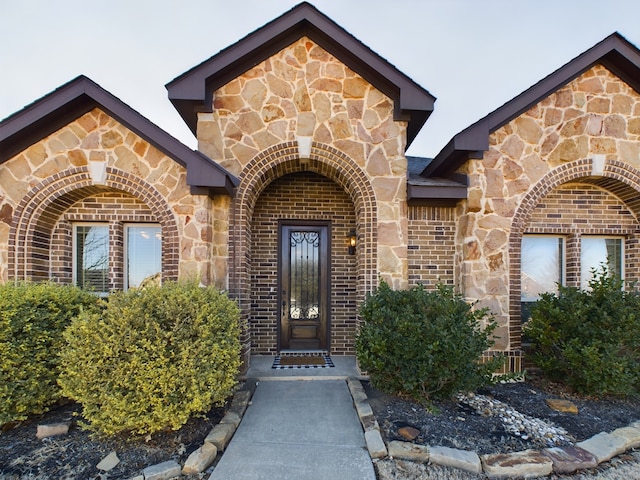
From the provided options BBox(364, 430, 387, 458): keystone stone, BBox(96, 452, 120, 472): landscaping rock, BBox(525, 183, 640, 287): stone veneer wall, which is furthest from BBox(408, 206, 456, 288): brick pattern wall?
BBox(96, 452, 120, 472): landscaping rock

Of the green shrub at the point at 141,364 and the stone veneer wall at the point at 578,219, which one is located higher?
the stone veneer wall at the point at 578,219

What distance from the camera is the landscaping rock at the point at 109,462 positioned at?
303 centimetres

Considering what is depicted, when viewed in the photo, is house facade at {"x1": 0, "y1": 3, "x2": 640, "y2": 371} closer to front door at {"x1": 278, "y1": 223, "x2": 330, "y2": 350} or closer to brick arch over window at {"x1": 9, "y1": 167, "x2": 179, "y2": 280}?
brick arch over window at {"x1": 9, "y1": 167, "x2": 179, "y2": 280}

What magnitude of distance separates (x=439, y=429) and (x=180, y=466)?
262 cm

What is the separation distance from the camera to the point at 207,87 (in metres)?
5.25

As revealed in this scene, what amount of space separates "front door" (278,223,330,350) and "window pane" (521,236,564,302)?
362 cm

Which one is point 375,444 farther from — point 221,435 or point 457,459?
point 221,435

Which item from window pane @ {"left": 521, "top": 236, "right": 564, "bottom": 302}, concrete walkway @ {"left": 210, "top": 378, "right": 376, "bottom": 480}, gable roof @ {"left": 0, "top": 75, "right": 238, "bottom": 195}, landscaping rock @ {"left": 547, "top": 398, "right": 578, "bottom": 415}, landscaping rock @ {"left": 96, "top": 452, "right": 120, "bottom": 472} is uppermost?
gable roof @ {"left": 0, "top": 75, "right": 238, "bottom": 195}

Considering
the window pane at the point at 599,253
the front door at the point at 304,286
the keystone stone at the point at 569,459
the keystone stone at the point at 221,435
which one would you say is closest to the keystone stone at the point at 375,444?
the keystone stone at the point at 221,435

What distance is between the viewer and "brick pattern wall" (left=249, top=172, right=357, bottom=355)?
21.3 feet

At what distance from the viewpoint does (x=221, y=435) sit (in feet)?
11.3

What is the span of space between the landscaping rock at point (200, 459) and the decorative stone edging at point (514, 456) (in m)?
1.52

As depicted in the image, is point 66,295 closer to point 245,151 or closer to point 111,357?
point 111,357

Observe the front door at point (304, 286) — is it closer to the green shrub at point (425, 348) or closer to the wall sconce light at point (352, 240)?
the wall sconce light at point (352, 240)
